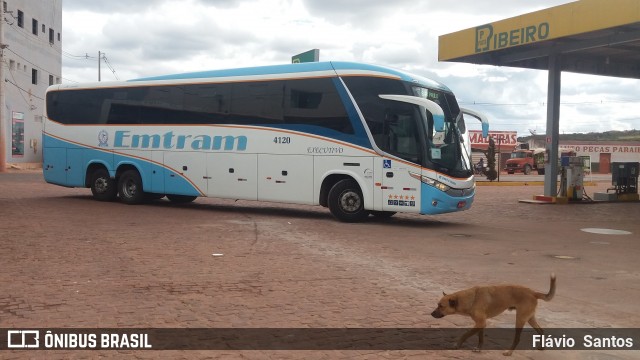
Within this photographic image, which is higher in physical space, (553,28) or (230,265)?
(553,28)

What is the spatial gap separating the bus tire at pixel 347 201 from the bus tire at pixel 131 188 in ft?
22.3

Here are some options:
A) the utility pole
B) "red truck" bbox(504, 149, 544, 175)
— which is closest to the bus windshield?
the utility pole

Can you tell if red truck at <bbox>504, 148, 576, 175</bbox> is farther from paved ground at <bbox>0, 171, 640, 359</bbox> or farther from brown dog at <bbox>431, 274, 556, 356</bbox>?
brown dog at <bbox>431, 274, 556, 356</bbox>

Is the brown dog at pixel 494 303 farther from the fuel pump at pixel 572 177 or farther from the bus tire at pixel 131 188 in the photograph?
the fuel pump at pixel 572 177

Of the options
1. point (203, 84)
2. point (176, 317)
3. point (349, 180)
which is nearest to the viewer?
point (176, 317)

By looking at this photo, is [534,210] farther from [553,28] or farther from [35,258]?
[35,258]

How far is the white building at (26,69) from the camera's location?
141 feet

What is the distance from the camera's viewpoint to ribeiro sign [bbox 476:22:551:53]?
725 inches

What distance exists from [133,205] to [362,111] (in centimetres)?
836

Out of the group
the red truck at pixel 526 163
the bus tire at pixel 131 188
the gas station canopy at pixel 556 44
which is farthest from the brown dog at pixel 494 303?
the red truck at pixel 526 163

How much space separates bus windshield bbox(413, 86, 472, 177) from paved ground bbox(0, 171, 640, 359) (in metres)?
1.44

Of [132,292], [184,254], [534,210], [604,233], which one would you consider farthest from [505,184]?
[132,292]

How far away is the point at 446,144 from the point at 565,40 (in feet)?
27.2

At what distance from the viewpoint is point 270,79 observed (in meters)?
15.7
